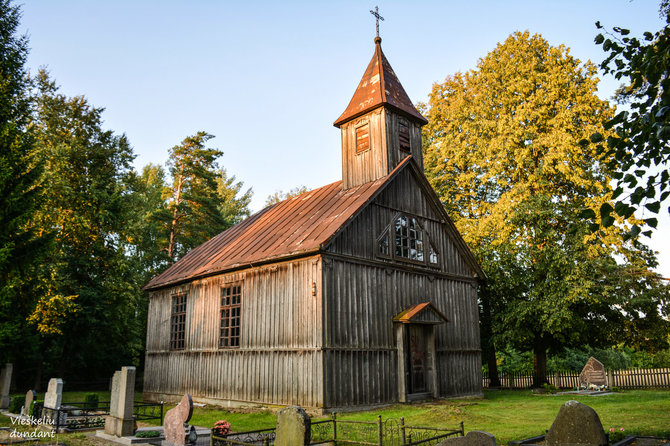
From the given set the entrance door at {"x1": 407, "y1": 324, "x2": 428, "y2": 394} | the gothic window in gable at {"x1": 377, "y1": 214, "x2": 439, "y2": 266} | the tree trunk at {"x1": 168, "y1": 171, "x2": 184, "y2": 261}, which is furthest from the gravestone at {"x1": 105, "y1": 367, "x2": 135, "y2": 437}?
the tree trunk at {"x1": 168, "y1": 171, "x2": 184, "y2": 261}

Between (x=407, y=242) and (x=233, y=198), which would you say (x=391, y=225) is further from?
(x=233, y=198)

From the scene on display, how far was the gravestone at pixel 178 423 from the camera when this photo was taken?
34.3ft

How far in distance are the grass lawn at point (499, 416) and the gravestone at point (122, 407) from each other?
1.78 feet

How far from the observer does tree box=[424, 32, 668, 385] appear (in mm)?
22500

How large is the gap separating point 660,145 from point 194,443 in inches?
389

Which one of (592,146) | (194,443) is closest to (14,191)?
(194,443)

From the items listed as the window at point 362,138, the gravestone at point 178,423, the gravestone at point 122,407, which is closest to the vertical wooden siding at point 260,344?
the gravestone at point 178,423

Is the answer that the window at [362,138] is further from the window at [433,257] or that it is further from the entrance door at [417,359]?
the entrance door at [417,359]

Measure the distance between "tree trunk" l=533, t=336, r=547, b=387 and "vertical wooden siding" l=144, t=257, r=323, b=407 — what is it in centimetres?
1441

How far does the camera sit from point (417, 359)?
1803 cm

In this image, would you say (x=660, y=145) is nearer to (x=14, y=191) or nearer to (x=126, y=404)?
(x=126, y=404)

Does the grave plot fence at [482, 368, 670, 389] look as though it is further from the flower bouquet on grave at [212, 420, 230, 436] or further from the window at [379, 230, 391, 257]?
the flower bouquet on grave at [212, 420, 230, 436]

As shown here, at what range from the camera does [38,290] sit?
77.8 ft

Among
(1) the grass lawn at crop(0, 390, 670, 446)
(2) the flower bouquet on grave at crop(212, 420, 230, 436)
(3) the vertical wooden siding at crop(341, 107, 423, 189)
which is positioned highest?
(3) the vertical wooden siding at crop(341, 107, 423, 189)
